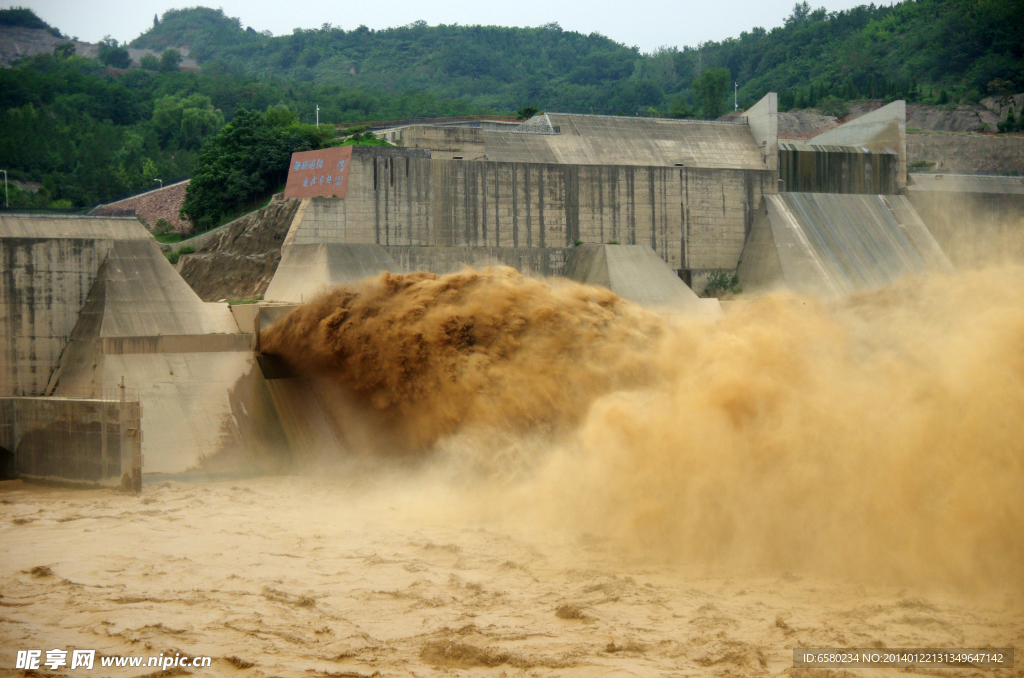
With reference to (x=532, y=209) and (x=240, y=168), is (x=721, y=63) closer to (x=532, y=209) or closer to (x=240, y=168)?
(x=532, y=209)

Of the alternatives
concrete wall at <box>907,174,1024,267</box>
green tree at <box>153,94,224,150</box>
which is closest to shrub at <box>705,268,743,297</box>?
concrete wall at <box>907,174,1024,267</box>

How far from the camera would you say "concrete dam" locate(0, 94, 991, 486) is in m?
22.9

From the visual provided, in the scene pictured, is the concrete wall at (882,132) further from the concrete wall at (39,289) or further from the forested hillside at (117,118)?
the concrete wall at (39,289)

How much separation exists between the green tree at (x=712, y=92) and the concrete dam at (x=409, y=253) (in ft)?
181

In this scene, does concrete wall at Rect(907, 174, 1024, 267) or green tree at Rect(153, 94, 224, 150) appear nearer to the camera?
concrete wall at Rect(907, 174, 1024, 267)

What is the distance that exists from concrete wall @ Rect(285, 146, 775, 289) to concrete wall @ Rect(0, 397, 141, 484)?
52.7 feet

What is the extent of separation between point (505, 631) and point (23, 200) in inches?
2316

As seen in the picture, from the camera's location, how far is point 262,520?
18375mm

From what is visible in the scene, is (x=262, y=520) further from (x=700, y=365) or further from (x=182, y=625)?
(x=700, y=365)

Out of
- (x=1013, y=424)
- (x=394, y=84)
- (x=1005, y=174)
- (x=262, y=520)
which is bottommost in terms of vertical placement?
(x=262, y=520)

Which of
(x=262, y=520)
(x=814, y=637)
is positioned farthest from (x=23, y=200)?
(x=814, y=637)

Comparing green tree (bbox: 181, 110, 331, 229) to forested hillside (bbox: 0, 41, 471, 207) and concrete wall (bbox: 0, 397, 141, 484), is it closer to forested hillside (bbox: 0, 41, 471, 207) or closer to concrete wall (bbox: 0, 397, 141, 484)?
forested hillside (bbox: 0, 41, 471, 207)

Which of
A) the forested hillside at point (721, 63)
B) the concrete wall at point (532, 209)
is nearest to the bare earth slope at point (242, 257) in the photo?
the concrete wall at point (532, 209)

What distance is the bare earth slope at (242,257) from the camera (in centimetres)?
3522
